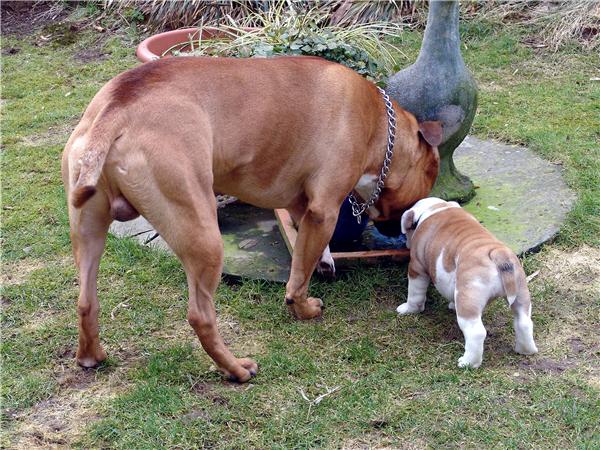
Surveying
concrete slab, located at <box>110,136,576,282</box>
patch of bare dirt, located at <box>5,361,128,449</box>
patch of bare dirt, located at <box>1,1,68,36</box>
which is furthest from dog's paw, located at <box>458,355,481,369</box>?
patch of bare dirt, located at <box>1,1,68,36</box>

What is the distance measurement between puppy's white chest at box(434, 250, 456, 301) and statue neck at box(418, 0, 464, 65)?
5.63 ft

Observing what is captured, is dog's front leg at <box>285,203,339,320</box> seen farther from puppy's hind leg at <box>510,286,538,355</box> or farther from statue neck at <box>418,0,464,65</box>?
statue neck at <box>418,0,464,65</box>

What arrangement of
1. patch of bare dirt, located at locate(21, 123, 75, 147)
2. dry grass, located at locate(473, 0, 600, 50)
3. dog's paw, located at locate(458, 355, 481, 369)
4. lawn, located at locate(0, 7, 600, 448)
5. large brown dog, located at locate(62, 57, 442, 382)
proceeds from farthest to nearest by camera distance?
dry grass, located at locate(473, 0, 600, 50), patch of bare dirt, located at locate(21, 123, 75, 147), dog's paw, located at locate(458, 355, 481, 369), lawn, located at locate(0, 7, 600, 448), large brown dog, located at locate(62, 57, 442, 382)

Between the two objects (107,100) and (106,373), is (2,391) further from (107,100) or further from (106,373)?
(107,100)

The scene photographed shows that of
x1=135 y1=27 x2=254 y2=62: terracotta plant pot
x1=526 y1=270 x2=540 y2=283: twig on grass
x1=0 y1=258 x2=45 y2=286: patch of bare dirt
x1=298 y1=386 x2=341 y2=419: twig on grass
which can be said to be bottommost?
x1=0 y1=258 x2=45 y2=286: patch of bare dirt

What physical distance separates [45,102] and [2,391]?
5.25 metres

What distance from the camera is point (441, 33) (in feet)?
18.0

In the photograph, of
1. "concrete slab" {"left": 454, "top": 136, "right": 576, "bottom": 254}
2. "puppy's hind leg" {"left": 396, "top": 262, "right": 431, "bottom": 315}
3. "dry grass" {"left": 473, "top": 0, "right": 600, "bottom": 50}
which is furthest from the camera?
"dry grass" {"left": 473, "top": 0, "right": 600, "bottom": 50}

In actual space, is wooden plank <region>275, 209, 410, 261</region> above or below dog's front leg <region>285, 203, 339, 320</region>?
below

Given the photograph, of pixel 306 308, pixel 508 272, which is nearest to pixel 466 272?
A: pixel 508 272

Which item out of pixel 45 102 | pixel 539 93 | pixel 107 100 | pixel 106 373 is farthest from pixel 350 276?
pixel 45 102

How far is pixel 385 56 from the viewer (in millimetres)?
6266

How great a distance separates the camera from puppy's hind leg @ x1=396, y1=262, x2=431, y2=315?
461 cm

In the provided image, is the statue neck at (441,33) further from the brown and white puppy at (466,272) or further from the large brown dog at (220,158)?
the brown and white puppy at (466,272)
